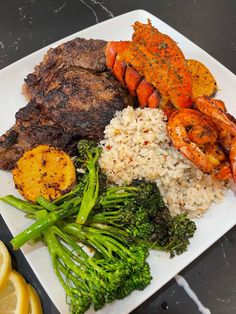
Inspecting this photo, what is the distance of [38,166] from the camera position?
3.16 meters

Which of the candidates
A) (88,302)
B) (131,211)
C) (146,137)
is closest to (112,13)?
(146,137)

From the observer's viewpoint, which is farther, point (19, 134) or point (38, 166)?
point (19, 134)

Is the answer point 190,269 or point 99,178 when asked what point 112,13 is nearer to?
point 99,178

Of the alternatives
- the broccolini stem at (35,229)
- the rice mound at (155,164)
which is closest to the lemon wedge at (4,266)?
the broccolini stem at (35,229)

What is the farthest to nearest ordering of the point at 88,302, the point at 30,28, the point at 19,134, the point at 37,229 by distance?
the point at 30,28, the point at 19,134, the point at 37,229, the point at 88,302

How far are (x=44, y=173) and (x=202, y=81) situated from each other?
1.66m

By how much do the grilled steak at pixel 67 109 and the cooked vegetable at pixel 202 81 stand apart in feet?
→ 2.07

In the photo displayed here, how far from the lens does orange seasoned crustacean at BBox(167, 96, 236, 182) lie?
120 inches

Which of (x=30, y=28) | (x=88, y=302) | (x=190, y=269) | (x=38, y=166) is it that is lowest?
(x=190, y=269)

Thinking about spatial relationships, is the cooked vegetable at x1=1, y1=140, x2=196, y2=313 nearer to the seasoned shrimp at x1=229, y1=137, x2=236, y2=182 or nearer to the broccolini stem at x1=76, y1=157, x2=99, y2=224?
the broccolini stem at x1=76, y1=157, x2=99, y2=224

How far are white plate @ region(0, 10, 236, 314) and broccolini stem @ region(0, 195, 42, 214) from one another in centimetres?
5

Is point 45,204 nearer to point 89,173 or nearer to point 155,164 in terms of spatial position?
point 89,173

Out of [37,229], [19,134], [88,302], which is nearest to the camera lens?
[88,302]

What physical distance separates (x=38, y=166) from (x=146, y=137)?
0.87m
